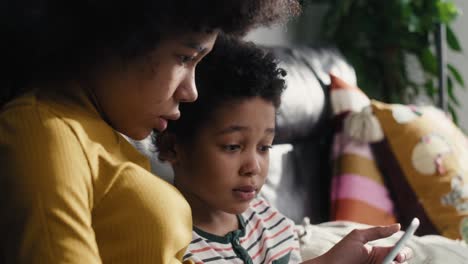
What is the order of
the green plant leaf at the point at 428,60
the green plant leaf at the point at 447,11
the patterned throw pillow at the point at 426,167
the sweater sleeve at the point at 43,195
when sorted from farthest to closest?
the green plant leaf at the point at 428,60 → the green plant leaf at the point at 447,11 → the patterned throw pillow at the point at 426,167 → the sweater sleeve at the point at 43,195

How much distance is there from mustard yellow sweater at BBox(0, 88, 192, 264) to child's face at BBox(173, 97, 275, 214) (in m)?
0.29

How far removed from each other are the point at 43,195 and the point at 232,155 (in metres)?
0.47

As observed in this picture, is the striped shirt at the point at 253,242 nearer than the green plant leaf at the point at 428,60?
Yes

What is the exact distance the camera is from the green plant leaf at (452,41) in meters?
3.01

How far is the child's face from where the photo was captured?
3.76ft

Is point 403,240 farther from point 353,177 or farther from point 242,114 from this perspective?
point 353,177

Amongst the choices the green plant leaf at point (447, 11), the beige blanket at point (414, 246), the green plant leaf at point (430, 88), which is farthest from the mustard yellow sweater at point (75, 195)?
the green plant leaf at point (430, 88)

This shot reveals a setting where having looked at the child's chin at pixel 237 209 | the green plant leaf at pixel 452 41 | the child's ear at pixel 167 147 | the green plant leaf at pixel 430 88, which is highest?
the green plant leaf at pixel 452 41

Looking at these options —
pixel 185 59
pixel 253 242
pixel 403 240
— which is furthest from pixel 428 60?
pixel 185 59

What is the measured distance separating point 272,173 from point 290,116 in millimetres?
196

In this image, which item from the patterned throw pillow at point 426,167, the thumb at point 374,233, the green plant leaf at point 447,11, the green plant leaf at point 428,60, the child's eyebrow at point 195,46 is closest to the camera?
the child's eyebrow at point 195,46

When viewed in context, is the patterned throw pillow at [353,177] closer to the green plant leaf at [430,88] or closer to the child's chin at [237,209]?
the child's chin at [237,209]

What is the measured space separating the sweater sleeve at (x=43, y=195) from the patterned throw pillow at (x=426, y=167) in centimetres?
135

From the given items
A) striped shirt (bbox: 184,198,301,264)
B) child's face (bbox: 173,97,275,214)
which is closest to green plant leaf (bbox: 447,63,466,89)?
striped shirt (bbox: 184,198,301,264)
